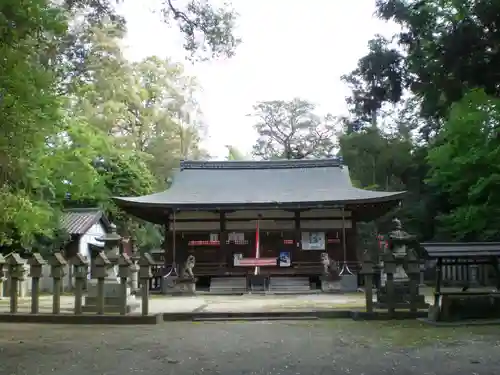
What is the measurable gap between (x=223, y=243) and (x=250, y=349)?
13729 millimetres

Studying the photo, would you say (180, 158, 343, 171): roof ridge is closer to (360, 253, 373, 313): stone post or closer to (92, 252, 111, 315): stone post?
(360, 253, 373, 313): stone post

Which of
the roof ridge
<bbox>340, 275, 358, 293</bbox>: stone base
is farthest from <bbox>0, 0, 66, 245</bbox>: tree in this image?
the roof ridge

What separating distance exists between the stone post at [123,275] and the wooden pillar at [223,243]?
34.1 feet

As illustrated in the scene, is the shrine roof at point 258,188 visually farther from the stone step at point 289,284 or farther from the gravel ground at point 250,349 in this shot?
the gravel ground at point 250,349

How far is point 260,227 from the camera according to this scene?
21188 mm

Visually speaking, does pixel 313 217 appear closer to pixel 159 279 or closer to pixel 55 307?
pixel 159 279

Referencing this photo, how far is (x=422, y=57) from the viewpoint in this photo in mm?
15375

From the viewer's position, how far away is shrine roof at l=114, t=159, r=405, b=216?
1967 cm

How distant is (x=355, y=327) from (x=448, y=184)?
464 inches

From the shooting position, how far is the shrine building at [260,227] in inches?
783

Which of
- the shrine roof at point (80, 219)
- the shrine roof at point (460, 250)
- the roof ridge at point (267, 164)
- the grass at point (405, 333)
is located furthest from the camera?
the roof ridge at point (267, 164)

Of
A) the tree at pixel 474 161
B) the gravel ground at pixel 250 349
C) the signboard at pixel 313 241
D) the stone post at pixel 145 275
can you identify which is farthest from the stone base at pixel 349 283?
the stone post at pixel 145 275

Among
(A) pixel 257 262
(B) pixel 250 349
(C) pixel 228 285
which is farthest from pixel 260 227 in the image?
(B) pixel 250 349

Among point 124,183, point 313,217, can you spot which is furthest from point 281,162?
point 124,183
